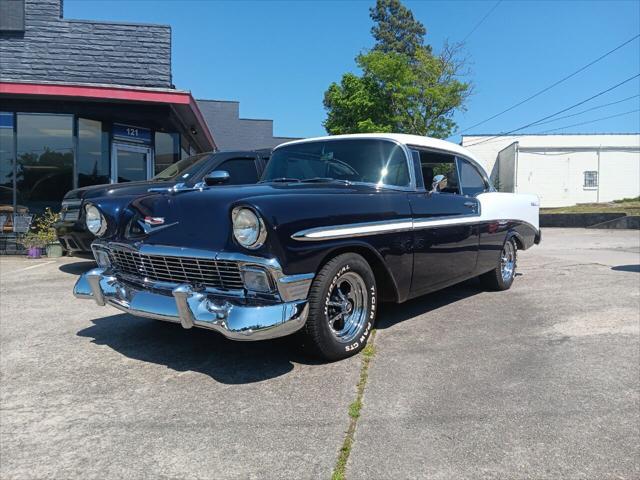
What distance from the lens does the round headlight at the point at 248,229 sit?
2979 mm

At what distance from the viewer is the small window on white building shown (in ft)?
107

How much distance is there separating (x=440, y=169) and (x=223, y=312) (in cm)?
283

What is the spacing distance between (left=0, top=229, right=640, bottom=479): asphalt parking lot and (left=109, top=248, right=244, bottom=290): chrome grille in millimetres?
615

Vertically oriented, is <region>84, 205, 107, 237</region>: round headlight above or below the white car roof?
below

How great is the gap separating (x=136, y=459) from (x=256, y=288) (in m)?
1.11

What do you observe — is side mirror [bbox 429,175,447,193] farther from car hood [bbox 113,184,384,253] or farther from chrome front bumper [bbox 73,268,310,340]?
chrome front bumper [bbox 73,268,310,340]

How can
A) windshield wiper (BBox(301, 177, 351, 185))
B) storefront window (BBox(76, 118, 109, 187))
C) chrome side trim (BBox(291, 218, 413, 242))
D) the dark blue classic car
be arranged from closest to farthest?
the dark blue classic car
chrome side trim (BBox(291, 218, 413, 242))
windshield wiper (BBox(301, 177, 351, 185))
storefront window (BBox(76, 118, 109, 187))

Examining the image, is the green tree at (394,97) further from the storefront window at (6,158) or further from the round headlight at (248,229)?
the round headlight at (248,229)

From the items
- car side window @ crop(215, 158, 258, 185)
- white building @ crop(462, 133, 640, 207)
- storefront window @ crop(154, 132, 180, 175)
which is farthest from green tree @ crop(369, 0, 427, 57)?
car side window @ crop(215, 158, 258, 185)

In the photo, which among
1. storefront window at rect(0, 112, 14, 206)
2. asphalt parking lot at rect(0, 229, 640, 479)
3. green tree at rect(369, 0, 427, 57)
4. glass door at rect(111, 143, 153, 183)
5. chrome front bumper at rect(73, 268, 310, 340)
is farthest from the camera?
green tree at rect(369, 0, 427, 57)

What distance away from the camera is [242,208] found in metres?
3.03

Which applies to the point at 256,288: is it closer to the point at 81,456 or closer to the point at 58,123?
the point at 81,456

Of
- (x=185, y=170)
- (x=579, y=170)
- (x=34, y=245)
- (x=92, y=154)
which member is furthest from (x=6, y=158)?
(x=579, y=170)

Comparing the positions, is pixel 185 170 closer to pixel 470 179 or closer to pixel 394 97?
pixel 470 179
